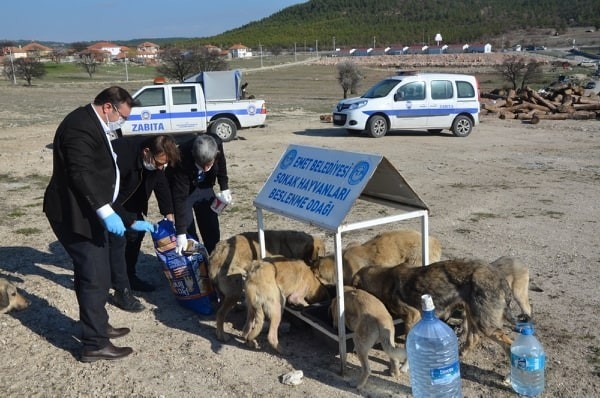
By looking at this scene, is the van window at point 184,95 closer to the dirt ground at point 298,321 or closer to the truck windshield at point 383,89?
the dirt ground at point 298,321

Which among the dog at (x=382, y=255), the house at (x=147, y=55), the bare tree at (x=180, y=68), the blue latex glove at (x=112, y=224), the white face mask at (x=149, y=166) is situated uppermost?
the house at (x=147, y=55)

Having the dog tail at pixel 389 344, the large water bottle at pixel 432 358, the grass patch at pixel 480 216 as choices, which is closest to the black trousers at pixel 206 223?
the dog tail at pixel 389 344

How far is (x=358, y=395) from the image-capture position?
13.6 ft

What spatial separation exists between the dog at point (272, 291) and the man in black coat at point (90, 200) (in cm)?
103

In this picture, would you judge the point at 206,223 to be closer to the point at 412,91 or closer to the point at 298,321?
the point at 298,321

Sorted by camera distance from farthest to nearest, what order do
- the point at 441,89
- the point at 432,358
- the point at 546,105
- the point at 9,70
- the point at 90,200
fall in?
the point at 9,70 < the point at 546,105 < the point at 441,89 < the point at 90,200 < the point at 432,358

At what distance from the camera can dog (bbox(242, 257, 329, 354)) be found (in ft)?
15.4

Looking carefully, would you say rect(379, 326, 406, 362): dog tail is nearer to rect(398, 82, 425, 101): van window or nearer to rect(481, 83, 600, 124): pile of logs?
rect(398, 82, 425, 101): van window

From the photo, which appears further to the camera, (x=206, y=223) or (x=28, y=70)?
(x=28, y=70)

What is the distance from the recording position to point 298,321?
206 inches

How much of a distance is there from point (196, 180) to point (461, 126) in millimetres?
13760

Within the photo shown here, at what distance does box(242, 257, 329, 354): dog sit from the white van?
12914 mm

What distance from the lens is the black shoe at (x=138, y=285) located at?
20.5 ft

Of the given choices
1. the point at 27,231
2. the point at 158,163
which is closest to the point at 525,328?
the point at 158,163
